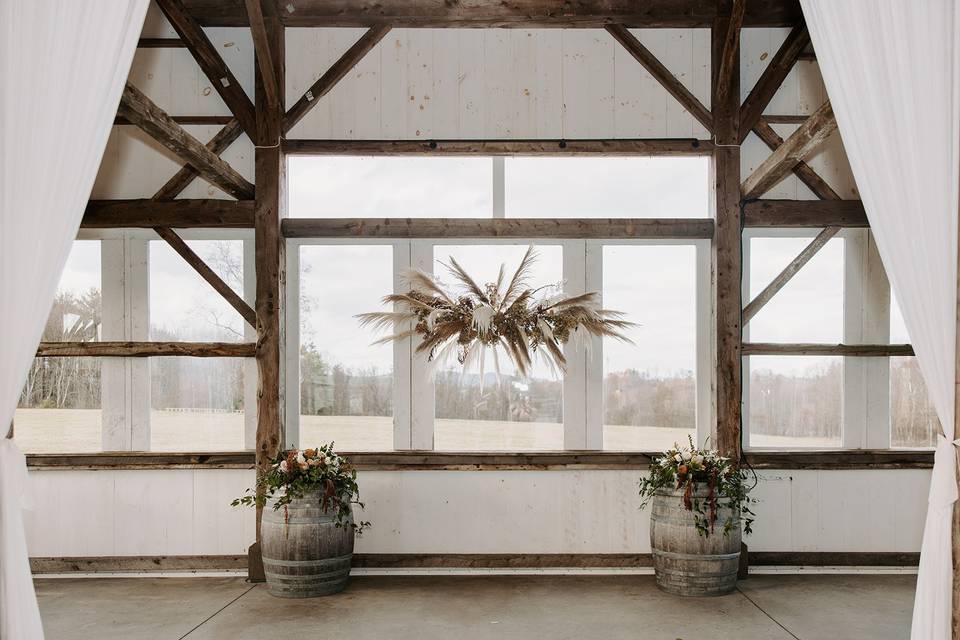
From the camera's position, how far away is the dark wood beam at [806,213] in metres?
5.77

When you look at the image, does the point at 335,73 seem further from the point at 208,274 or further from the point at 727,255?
the point at 727,255

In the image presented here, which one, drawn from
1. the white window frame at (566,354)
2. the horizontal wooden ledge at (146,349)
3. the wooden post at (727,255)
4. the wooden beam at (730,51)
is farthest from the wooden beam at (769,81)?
the horizontal wooden ledge at (146,349)

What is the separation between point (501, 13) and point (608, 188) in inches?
64.9

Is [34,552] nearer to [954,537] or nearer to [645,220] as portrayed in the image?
[645,220]

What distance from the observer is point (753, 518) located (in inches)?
226

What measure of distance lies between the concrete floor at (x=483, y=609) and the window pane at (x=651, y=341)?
1.42m

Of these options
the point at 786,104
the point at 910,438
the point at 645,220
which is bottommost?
the point at 910,438

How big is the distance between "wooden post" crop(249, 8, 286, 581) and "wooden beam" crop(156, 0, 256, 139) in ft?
0.33

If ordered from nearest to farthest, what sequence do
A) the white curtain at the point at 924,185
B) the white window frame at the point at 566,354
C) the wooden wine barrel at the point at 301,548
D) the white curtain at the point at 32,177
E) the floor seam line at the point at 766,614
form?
the white curtain at the point at 32,177 → the white curtain at the point at 924,185 → the floor seam line at the point at 766,614 → the wooden wine barrel at the point at 301,548 → the white window frame at the point at 566,354

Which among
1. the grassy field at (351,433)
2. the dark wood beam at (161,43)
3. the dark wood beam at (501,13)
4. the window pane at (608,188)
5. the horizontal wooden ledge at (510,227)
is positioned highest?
the dark wood beam at (501,13)

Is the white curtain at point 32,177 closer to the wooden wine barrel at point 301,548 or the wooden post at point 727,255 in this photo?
the wooden wine barrel at point 301,548

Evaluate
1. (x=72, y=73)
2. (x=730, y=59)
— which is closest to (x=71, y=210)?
(x=72, y=73)

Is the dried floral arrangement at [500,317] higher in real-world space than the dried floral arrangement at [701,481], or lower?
higher

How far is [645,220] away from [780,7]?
205 centimetres
